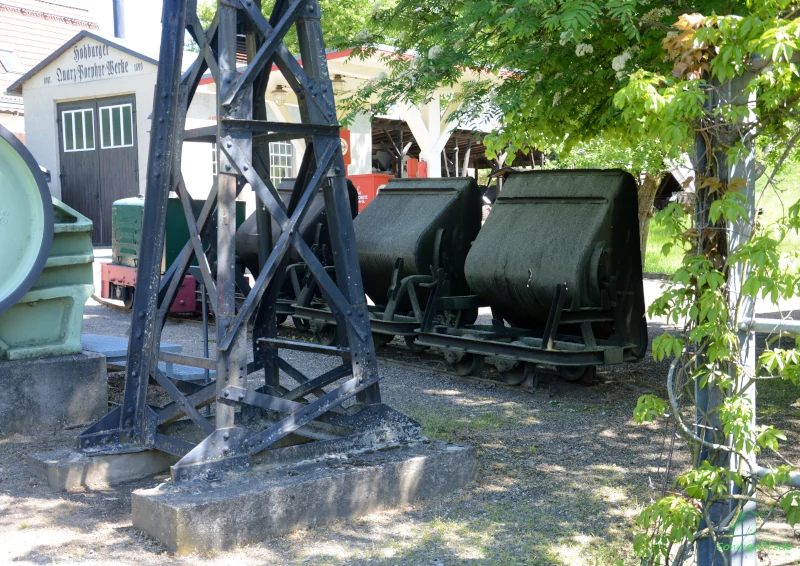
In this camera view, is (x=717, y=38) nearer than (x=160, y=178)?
Yes

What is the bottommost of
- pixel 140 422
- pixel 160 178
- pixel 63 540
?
pixel 63 540

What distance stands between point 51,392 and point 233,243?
8.95ft

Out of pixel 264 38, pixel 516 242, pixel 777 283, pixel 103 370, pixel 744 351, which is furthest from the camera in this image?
pixel 516 242

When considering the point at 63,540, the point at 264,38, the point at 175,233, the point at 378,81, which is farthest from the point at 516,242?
the point at 175,233

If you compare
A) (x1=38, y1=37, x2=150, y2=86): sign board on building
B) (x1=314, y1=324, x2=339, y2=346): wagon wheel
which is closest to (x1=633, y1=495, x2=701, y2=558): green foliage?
(x1=314, y1=324, x2=339, y2=346): wagon wheel

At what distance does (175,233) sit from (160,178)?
8507 mm

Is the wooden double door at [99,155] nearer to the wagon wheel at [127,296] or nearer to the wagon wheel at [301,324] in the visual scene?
the wagon wheel at [127,296]

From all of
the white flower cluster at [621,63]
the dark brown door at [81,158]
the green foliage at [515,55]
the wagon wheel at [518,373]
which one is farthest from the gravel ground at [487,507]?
the dark brown door at [81,158]

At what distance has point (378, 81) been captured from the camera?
711 cm

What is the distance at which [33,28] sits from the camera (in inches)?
1293

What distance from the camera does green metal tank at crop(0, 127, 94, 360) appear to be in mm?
6246

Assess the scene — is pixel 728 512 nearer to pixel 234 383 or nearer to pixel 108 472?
pixel 234 383

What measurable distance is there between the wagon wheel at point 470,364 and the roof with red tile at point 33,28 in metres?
24.4

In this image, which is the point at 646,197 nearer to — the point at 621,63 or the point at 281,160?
the point at 281,160
